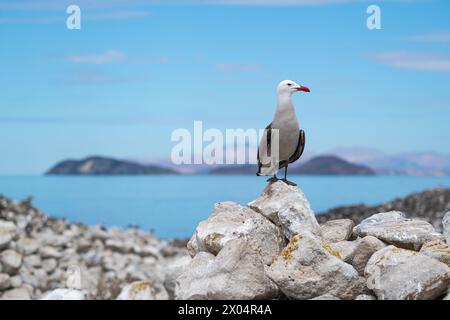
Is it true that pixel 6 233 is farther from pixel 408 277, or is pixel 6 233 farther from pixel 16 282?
pixel 408 277

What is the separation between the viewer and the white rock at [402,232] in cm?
661

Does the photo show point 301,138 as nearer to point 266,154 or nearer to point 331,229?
point 266,154

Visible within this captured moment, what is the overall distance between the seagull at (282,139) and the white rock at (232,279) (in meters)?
1.10

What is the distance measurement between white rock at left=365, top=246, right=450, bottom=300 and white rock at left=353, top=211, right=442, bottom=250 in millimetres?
590

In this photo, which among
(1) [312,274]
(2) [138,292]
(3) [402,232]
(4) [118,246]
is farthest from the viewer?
(4) [118,246]

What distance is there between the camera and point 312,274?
5.91 meters

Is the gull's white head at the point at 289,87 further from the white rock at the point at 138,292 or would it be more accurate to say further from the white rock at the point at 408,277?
the white rock at the point at 138,292

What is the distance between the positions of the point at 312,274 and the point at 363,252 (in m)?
0.82

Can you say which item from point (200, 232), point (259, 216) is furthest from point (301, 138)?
point (200, 232)

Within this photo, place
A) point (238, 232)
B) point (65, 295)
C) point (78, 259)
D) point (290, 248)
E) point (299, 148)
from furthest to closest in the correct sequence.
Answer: point (78, 259), point (65, 295), point (299, 148), point (238, 232), point (290, 248)

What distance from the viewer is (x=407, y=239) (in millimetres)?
6621

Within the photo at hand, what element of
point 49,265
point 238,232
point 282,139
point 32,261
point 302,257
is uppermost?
point 282,139

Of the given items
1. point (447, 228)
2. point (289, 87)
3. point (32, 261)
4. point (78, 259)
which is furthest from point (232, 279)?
point (78, 259)
